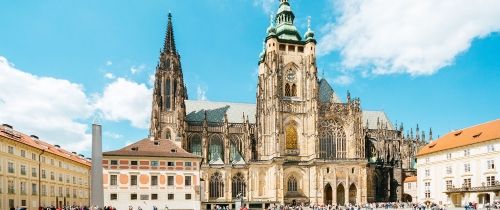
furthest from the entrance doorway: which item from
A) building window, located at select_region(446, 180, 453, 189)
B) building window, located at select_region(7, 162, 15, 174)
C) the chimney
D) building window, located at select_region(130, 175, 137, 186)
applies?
the chimney

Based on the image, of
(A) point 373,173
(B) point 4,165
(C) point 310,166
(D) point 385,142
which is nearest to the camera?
(B) point 4,165

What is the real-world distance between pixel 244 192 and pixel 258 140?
8.99 metres

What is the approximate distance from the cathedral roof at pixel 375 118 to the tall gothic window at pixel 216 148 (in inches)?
1249

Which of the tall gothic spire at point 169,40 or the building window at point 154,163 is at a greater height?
the tall gothic spire at point 169,40

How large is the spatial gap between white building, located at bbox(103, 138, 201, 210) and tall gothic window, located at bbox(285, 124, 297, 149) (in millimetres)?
26954

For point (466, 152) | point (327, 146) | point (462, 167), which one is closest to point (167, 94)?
point (327, 146)

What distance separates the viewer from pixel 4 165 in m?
46.9

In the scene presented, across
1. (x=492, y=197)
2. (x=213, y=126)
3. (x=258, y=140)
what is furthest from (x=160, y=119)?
(x=492, y=197)

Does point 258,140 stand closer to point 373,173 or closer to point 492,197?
point 373,173

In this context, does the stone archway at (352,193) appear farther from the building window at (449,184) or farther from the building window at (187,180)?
the building window at (187,180)

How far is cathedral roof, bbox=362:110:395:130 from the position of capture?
4276 inches

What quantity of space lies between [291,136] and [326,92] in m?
12.8

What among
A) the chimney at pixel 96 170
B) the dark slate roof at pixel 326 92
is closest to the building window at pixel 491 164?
the dark slate roof at pixel 326 92

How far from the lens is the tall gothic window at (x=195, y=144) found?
302 feet
